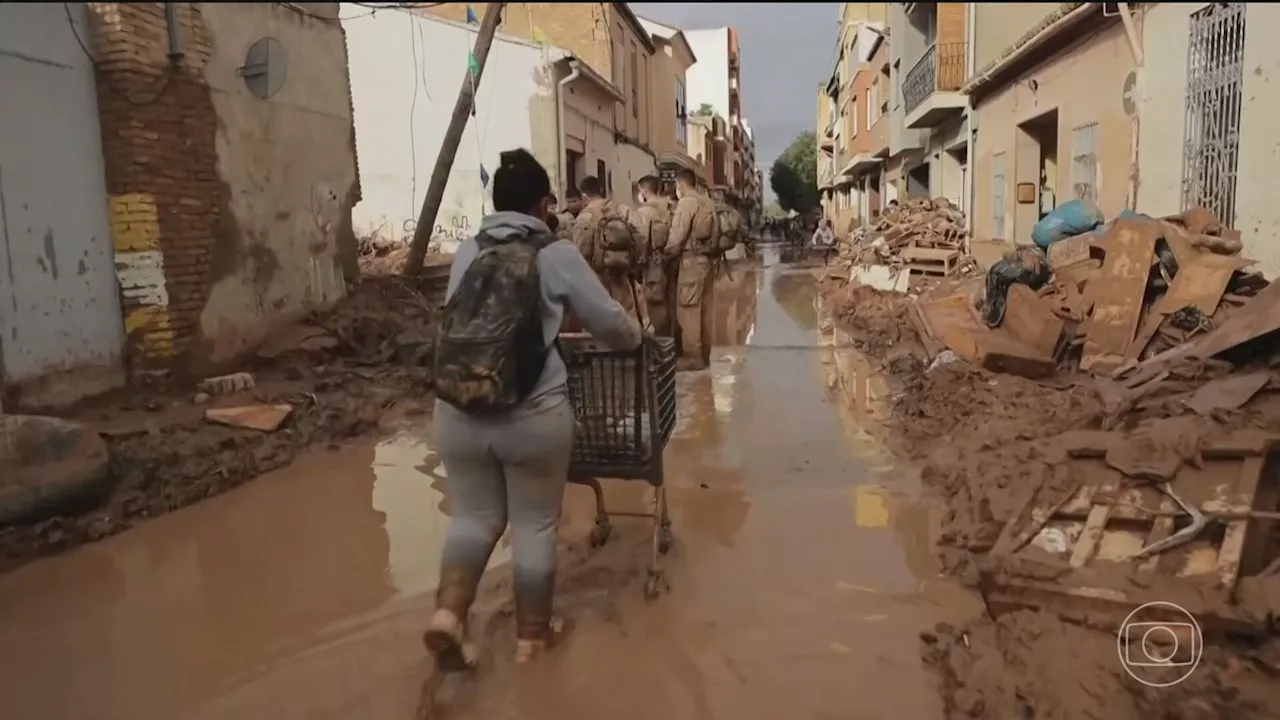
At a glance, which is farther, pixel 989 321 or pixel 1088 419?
pixel 989 321

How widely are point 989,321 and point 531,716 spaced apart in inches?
240

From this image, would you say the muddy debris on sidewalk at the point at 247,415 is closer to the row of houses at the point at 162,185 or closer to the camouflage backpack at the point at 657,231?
the row of houses at the point at 162,185

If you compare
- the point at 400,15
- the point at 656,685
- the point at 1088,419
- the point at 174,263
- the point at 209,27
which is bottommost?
the point at 656,685

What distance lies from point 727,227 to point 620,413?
5.61 m

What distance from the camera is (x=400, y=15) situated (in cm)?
1762

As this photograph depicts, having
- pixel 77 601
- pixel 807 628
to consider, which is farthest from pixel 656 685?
pixel 77 601

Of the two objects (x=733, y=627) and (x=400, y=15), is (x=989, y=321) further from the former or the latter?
(x=400, y=15)

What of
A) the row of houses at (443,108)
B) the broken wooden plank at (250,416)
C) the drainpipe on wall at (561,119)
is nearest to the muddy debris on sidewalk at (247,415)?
the broken wooden plank at (250,416)

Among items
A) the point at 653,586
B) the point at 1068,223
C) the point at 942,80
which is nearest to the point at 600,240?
the point at 1068,223

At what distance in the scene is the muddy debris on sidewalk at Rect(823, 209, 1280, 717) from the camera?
305 centimetres

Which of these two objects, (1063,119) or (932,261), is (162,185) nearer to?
(1063,119)

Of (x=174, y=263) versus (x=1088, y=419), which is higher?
(x=174, y=263)

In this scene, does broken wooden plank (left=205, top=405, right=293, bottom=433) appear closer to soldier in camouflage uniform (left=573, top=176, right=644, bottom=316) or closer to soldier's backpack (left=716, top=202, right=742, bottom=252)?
soldier in camouflage uniform (left=573, top=176, right=644, bottom=316)

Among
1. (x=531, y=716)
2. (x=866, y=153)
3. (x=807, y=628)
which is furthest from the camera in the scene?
(x=866, y=153)
